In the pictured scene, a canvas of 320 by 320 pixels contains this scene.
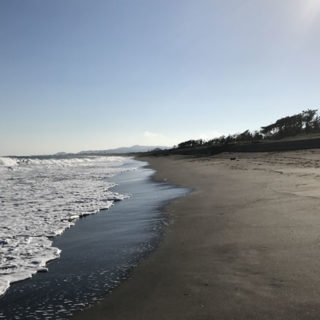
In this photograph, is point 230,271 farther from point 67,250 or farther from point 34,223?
point 34,223

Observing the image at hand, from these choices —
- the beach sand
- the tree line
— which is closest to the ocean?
the beach sand

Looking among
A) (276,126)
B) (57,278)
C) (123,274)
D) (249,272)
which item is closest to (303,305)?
(249,272)

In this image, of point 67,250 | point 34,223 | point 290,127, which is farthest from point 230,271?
point 290,127

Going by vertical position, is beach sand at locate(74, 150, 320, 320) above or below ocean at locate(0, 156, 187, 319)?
above

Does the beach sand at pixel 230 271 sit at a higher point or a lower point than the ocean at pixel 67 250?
higher

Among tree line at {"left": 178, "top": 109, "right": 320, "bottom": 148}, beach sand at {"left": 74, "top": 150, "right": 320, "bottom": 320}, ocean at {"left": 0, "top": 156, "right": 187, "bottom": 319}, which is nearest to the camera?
beach sand at {"left": 74, "top": 150, "right": 320, "bottom": 320}

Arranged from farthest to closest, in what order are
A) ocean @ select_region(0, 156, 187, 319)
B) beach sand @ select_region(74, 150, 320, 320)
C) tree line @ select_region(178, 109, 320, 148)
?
1. tree line @ select_region(178, 109, 320, 148)
2. ocean @ select_region(0, 156, 187, 319)
3. beach sand @ select_region(74, 150, 320, 320)

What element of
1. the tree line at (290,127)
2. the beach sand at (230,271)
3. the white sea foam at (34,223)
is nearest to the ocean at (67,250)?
the white sea foam at (34,223)

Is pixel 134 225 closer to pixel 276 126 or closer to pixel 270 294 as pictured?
pixel 270 294

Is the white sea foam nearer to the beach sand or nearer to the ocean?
the ocean

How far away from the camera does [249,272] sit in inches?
168

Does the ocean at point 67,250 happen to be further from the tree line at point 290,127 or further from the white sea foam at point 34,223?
the tree line at point 290,127

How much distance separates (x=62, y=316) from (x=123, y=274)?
1.25 metres

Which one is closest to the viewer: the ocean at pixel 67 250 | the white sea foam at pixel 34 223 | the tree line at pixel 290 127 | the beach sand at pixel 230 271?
the beach sand at pixel 230 271
